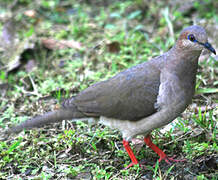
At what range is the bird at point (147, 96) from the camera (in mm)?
3650

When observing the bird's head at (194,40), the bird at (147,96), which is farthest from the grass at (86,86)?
the bird's head at (194,40)

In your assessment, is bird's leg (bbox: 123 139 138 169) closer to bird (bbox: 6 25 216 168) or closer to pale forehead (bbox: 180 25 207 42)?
bird (bbox: 6 25 216 168)

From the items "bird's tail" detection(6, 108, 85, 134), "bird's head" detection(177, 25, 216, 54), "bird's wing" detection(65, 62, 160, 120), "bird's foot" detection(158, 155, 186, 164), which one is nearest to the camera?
"bird's head" detection(177, 25, 216, 54)

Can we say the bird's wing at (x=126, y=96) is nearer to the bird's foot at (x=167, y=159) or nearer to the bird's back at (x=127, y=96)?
the bird's back at (x=127, y=96)

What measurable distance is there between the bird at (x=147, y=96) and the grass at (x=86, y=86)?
308 mm

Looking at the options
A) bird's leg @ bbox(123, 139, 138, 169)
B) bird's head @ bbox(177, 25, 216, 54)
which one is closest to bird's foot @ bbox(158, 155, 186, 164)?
bird's leg @ bbox(123, 139, 138, 169)

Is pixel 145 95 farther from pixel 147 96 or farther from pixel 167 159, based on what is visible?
pixel 167 159

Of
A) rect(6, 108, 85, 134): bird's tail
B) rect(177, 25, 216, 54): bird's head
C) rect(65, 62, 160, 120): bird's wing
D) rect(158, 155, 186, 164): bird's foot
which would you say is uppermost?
rect(177, 25, 216, 54): bird's head

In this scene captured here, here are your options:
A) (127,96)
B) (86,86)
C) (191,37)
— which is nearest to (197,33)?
(191,37)

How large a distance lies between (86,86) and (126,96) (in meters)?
1.65

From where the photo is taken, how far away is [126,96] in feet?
12.6

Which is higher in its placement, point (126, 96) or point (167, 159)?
point (126, 96)

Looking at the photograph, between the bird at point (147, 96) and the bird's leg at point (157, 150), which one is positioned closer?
the bird at point (147, 96)

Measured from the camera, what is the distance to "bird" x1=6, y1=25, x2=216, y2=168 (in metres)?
3.65
